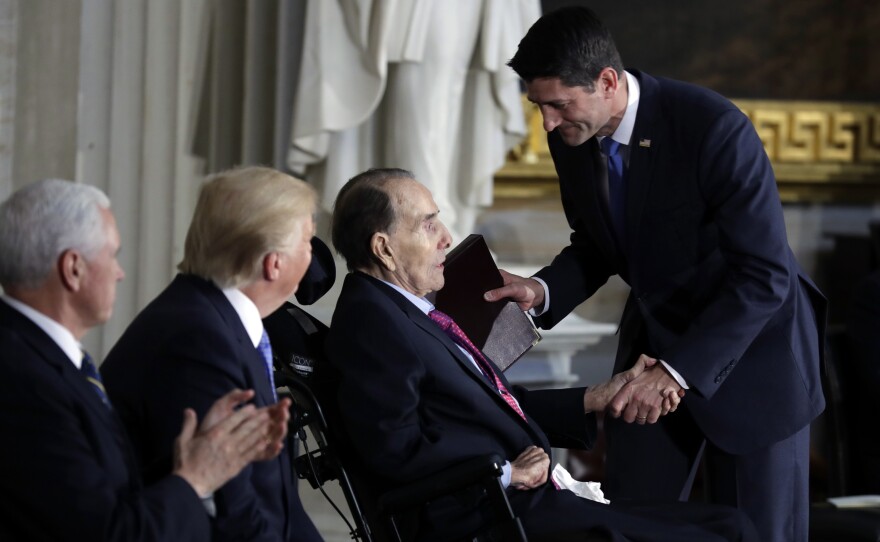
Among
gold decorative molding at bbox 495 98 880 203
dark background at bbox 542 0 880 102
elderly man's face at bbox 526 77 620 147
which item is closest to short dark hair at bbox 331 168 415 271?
elderly man's face at bbox 526 77 620 147

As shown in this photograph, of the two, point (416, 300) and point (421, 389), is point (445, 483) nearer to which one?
point (421, 389)

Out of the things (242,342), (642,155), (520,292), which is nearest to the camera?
(242,342)

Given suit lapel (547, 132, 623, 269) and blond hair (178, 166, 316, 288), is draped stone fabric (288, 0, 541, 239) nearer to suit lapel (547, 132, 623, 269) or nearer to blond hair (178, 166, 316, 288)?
suit lapel (547, 132, 623, 269)

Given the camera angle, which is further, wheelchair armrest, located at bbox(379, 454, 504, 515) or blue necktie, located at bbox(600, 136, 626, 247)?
blue necktie, located at bbox(600, 136, 626, 247)

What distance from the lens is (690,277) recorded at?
11.1ft

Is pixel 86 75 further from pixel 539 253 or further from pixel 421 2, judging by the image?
pixel 539 253

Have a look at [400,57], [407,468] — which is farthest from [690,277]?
[400,57]

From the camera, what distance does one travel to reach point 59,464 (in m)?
2.00

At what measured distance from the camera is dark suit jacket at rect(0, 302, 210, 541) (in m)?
2.00

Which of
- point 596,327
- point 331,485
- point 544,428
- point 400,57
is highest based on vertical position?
point 400,57

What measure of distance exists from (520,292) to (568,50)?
27.8 inches

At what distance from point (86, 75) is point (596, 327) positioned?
2.30 metres

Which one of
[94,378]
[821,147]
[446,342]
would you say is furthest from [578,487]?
[821,147]

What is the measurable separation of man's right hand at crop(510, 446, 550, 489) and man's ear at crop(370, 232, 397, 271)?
55cm
